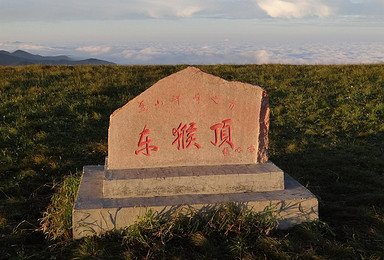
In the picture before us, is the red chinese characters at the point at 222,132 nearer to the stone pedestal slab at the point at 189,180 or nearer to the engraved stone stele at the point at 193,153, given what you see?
the engraved stone stele at the point at 193,153

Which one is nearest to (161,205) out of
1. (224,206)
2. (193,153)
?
(224,206)

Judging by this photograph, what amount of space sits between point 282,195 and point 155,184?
64.5 inches

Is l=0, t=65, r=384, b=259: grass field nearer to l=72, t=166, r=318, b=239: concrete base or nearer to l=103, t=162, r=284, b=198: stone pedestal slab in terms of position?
l=72, t=166, r=318, b=239: concrete base

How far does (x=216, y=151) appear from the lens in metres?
5.19

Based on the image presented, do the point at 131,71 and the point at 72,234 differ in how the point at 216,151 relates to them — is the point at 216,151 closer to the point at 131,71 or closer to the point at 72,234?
the point at 72,234

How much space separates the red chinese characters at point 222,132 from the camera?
513 cm

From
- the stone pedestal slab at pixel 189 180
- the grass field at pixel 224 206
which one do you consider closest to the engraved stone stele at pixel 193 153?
the stone pedestal slab at pixel 189 180

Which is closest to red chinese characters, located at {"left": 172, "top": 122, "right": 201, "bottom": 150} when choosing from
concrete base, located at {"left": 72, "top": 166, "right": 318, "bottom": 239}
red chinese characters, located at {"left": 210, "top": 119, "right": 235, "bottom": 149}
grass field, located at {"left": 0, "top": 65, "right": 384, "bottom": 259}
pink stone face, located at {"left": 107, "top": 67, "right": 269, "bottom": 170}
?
pink stone face, located at {"left": 107, "top": 67, "right": 269, "bottom": 170}

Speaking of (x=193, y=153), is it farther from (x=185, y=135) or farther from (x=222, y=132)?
(x=222, y=132)

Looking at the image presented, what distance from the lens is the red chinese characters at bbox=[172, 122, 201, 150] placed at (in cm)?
503

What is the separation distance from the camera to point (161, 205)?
4.60 meters

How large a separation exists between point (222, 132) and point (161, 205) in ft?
4.19

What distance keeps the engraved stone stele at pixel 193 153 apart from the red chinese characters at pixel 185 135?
1 centimetres

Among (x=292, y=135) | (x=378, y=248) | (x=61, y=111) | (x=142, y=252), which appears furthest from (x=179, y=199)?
(x=61, y=111)
